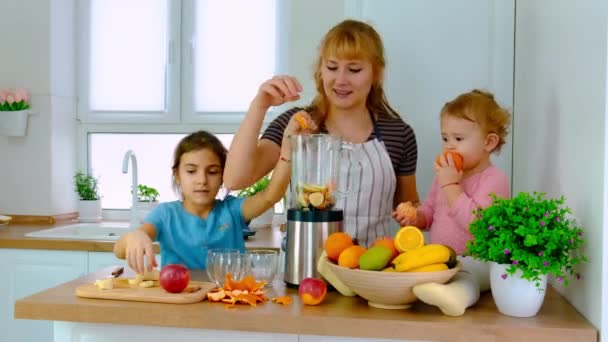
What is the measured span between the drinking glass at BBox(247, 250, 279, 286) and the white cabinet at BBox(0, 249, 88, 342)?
1430 millimetres

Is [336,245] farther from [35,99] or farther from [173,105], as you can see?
[35,99]

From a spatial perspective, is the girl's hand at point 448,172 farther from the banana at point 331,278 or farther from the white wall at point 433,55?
the white wall at point 433,55

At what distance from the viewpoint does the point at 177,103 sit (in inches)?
125

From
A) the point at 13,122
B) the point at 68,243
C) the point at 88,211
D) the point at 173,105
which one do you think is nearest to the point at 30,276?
the point at 68,243

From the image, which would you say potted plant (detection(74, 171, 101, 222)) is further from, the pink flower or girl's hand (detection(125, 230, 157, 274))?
girl's hand (detection(125, 230, 157, 274))

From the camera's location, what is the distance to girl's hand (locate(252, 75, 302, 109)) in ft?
4.44

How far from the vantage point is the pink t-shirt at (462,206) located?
1363 mm

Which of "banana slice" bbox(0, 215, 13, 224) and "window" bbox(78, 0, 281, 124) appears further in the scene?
"window" bbox(78, 0, 281, 124)

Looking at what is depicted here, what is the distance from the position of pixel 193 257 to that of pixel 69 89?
6.33 feet

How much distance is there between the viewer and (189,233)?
5.27ft

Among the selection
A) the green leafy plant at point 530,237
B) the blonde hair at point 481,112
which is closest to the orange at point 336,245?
the green leafy plant at point 530,237

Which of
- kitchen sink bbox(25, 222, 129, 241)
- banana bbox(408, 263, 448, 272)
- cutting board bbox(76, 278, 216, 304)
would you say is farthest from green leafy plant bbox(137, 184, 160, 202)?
banana bbox(408, 263, 448, 272)

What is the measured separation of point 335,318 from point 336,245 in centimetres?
15

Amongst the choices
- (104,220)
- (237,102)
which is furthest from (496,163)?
(104,220)
